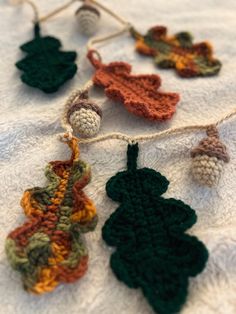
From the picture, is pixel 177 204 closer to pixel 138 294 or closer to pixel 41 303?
pixel 138 294

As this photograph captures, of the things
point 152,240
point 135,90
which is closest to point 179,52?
point 135,90

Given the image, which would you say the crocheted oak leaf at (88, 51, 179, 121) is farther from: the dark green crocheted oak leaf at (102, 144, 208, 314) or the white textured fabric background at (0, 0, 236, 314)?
the dark green crocheted oak leaf at (102, 144, 208, 314)

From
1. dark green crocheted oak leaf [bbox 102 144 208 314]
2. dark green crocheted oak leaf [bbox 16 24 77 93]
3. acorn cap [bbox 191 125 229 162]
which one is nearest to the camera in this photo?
dark green crocheted oak leaf [bbox 102 144 208 314]

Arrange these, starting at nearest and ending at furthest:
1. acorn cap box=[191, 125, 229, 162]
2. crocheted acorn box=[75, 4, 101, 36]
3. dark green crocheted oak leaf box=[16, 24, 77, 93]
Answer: acorn cap box=[191, 125, 229, 162] → dark green crocheted oak leaf box=[16, 24, 77, 93] → crocheted acorn box=[75, 4, 101, 36]

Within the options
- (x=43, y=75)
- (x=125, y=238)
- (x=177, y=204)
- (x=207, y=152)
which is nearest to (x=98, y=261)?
(x=125, y=238)

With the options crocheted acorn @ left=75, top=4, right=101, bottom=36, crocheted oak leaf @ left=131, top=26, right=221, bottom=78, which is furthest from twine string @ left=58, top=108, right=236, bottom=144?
crocheted acorn @ left=75, top=4, right=101, bottom=36

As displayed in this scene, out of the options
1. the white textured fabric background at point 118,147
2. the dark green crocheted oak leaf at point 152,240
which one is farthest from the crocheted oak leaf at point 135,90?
the dark green crocheted oak leaf at point 152,240
